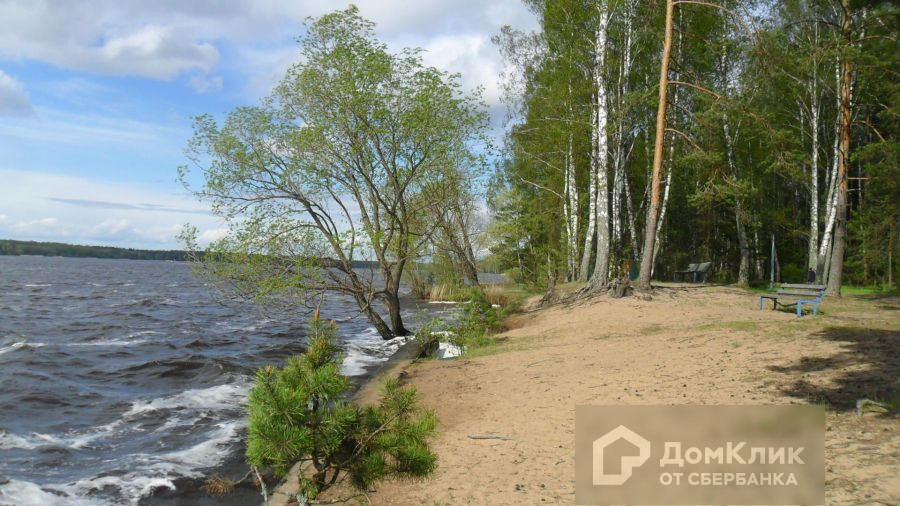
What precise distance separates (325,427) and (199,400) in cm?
828

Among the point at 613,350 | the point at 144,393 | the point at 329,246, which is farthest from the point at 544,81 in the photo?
the point at 144,393

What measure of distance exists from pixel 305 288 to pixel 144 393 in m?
4.24

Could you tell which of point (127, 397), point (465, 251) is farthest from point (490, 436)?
point (465, 251)

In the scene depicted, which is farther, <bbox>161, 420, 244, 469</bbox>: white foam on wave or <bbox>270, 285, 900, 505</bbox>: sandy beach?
<bbox>161, 420, 244, 469</bbox>: white foam on wave

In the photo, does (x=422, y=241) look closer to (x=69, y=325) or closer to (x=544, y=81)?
(x=544, y=81)

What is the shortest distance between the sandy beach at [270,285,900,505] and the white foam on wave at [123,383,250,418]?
2.73 metres

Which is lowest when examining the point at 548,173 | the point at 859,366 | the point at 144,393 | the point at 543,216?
the point at 144,393

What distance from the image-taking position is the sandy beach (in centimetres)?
521

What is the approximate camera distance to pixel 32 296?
116 ft

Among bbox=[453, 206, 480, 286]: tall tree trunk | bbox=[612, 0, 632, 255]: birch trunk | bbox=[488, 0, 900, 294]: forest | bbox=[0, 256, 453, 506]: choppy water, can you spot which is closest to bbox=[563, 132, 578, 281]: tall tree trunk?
bbox=[488, 0, 900, 294]: forest

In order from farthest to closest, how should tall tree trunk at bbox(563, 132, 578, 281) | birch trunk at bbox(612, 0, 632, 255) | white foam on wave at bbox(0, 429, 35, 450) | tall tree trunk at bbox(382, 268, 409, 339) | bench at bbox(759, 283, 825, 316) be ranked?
tall tree trunk at bbox(563, 132, 578, 281) → birch trunk at bbox(612, 0, 632, 255) → tall tree trunk at bbox(382, 268, 409, 339) → bench at bbox(759, 283, 825, 316) → white foam on wave at bbox(0, 429, 35, 450)

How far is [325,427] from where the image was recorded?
433 centimetres

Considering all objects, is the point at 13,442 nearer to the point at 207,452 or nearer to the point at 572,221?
the point at 207,452

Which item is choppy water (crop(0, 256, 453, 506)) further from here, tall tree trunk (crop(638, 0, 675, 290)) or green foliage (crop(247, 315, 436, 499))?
tall tree trunk (crop(638, 0, 675, 290))
